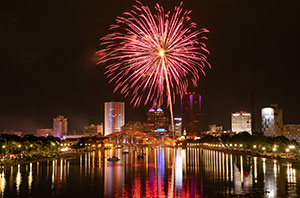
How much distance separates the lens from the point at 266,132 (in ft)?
646

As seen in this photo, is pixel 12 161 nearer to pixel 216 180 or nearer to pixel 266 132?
pixel 216 180

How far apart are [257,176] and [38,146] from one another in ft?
203

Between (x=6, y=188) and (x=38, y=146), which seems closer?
(x=6, y=188)

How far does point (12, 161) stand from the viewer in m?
54.8

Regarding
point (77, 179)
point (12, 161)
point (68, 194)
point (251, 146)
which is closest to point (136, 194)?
point (68, 194)

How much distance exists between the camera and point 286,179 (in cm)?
3122

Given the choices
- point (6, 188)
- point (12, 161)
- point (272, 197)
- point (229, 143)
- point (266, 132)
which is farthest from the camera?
point (266, 132)

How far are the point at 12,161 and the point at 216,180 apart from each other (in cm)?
3264

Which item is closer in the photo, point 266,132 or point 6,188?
point 6,188

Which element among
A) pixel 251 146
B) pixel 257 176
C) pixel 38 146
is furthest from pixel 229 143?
pixel 257 176

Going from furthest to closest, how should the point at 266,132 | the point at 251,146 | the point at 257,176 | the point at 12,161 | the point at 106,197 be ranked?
the point at 266,132 < the point at 251,146 < the point at 12,161 < the point at 257,176 < the point at 106,197

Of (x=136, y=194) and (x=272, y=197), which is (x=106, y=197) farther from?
(x=272, y=197)

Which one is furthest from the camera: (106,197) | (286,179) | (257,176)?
(257,176)

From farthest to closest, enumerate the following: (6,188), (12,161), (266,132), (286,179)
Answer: (266,132), (12,161), (286,179), (6,188)
